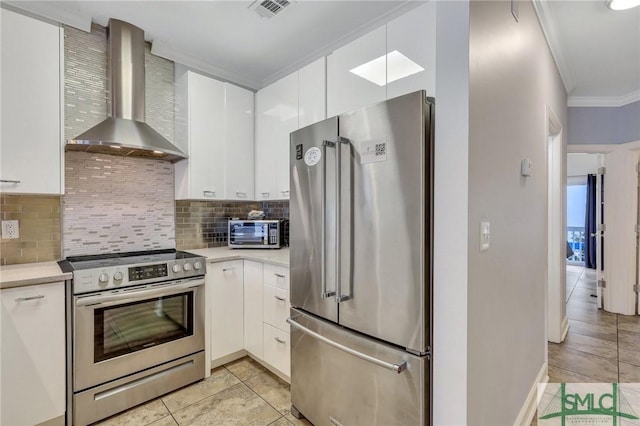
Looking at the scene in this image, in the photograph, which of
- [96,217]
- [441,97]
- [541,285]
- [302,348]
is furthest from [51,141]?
[541,285]

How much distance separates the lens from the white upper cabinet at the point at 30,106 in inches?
71.7

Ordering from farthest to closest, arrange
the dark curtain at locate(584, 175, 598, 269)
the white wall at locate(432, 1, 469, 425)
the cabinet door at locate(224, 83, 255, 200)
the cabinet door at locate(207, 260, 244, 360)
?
the dark curtain at locate(584, 175, 598, 269) < the cabinet door at locate(224, 83, 255, 200) < the cabinet door at locate(207, 260, 244, 360) < the white wall at locate(432, 1, 469, 425)

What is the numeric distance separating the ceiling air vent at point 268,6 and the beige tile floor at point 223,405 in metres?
2.63

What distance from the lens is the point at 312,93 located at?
2.44 m

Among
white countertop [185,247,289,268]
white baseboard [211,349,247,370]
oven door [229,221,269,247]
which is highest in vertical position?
oven door [229,221,269,247]

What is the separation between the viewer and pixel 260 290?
8.07 feet

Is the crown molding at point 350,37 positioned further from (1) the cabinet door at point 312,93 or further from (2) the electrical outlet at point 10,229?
(2) the electrical outlet at point 10,229

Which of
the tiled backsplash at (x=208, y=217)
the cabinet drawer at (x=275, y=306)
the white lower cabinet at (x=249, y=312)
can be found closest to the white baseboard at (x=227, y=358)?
the white lower cabinet at (x=249, y=312)

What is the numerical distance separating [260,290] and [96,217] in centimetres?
138

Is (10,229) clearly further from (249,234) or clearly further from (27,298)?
(249,234)

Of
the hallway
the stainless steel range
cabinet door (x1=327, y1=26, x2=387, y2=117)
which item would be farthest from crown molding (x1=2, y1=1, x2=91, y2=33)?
the hallway

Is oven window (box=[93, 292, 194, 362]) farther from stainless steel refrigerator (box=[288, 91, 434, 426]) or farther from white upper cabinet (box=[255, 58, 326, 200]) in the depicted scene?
white upper cabinet (box=[255, 58, 326, 200])

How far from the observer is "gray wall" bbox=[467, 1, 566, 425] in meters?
1.26

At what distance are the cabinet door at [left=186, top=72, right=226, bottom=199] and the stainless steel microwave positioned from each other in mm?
328
